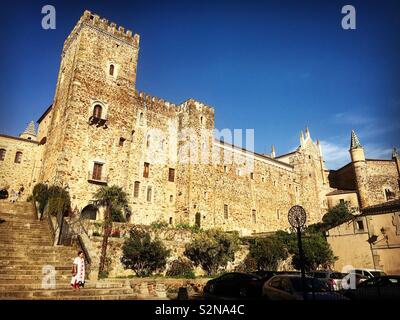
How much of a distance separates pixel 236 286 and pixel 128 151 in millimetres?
16889

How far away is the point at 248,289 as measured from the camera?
12469 millimetres

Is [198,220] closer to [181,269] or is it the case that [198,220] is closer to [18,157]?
[181,269]

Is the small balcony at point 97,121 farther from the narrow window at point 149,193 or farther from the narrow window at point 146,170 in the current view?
the narrow window at point 149,193

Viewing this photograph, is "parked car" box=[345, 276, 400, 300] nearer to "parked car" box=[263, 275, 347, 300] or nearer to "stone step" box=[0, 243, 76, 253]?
"parked car" box=[263, 275, 347, 300]

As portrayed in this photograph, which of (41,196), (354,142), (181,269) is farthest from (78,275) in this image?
(354,142)

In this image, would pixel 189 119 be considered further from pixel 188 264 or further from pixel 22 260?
pixel 22 260

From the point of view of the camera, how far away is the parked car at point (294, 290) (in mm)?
9525

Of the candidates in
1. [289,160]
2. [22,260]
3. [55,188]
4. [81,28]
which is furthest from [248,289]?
[289,160]

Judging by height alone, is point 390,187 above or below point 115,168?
above

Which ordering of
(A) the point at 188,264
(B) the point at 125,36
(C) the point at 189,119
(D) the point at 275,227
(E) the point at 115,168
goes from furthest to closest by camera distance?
(D) the point at 275,227 < (C) the point at 189,119 < (B) the point at 125,36 < (E) the point at 115,168 < (A) the point at 188,264

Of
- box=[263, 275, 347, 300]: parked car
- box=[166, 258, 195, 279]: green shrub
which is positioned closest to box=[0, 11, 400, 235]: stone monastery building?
box=[166, 258, 195, 279]: green shrub

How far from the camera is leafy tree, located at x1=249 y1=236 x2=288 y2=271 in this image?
24016 millimetres

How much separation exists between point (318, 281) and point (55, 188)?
17675 mm

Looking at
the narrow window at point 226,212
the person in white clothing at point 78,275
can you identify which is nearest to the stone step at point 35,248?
the person in white clothing at point 78,275
